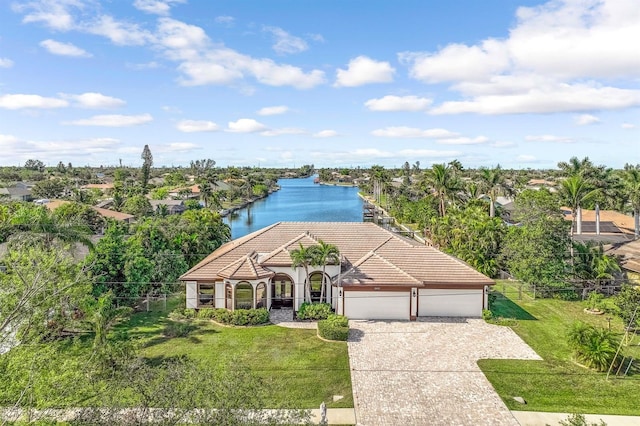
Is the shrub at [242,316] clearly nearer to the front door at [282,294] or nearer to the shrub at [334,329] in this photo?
the front door at [282,294]

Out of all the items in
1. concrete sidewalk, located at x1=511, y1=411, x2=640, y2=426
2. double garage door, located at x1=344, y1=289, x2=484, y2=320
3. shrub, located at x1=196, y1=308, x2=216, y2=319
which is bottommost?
concrete sidewalk, located at x1=511, y1=411, x2=640, y2=426

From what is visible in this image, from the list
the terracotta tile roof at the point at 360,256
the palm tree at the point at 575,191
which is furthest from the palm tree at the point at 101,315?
the palm tree at the point at 575,191

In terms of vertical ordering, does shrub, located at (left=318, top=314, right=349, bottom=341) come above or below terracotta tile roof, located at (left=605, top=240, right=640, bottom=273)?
below

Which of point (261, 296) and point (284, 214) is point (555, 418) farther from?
point (284, 214)

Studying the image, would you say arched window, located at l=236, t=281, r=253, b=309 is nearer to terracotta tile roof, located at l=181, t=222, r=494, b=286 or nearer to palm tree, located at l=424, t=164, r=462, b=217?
terracotta tile roof, located at l=181, t=222, r=494, b=286

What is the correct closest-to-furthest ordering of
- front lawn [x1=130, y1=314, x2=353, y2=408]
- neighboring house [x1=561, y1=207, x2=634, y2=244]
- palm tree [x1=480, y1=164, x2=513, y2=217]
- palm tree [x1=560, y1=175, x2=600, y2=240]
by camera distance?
1. front lawn [x1=130, y1=314, x2=353, y2=408]
2. palm tree [x1=560, y1=175, x2=600, y2=240]
3. neighboring house [x1=561, y1=207, x2=634, y2=244]
4. palm tree [x1=480, y1=164, x2=513, y2=217]

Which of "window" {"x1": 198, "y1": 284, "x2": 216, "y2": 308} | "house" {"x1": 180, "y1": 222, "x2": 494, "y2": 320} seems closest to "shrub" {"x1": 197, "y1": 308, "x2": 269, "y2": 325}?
"house" {"x1": 180, "y1": 222, "x2": 494, "y2": 320}

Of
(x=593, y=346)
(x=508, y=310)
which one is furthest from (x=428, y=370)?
(x=508, y=310)
